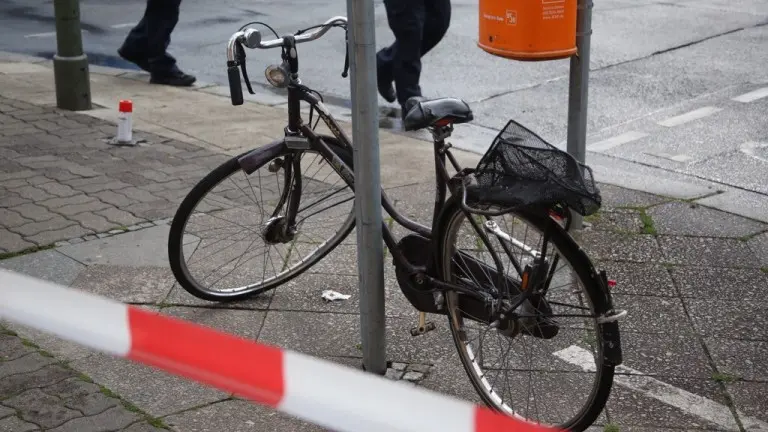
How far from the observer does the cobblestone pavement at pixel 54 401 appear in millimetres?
3705

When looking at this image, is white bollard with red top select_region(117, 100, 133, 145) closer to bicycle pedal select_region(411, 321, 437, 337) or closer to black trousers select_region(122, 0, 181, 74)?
black trousers select_region(122, 0, 181, 74)

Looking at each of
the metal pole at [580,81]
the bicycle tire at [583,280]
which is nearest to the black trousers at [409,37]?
the metal pole at [580,81]

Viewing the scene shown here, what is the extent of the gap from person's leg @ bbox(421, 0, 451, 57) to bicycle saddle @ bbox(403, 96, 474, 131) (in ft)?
15.2

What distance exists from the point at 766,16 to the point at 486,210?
9801 mm

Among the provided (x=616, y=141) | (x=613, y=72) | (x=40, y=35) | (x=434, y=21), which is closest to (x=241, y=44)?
(x=616, y=141)

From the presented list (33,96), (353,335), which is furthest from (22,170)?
(353,335)

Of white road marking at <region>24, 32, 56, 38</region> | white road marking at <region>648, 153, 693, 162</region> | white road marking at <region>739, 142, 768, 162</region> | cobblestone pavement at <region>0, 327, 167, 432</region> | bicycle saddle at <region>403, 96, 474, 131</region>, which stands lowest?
white road marking at <region>648, 153, 693, 162</region>

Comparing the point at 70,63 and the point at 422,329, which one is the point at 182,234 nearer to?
the point at 422,329

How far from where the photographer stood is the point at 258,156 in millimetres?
4520

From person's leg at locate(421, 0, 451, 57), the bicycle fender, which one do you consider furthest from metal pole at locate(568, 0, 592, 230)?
person's leg at locate(421, 0, 451, 57)

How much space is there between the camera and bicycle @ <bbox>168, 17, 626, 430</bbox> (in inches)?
137

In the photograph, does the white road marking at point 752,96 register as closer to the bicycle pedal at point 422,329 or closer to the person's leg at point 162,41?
the person's leg at point 162,41

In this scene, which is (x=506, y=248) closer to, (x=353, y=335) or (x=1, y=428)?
(x=353, y=335)

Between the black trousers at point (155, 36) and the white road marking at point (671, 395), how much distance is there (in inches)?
241
